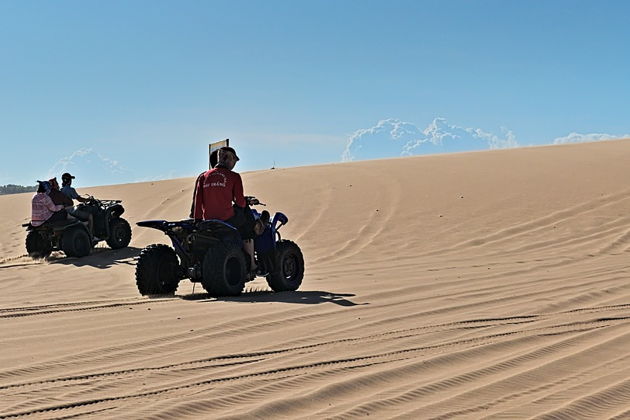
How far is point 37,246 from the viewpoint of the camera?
13023 millimetres

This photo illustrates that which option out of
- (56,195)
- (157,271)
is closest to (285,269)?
(157,271)

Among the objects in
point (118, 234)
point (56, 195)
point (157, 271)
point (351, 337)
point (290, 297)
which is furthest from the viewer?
point (118, 234)

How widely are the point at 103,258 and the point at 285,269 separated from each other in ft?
19.3

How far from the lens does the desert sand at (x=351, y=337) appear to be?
11.6 feet

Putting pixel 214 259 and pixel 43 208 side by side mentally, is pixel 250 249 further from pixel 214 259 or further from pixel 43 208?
pixel 43 208

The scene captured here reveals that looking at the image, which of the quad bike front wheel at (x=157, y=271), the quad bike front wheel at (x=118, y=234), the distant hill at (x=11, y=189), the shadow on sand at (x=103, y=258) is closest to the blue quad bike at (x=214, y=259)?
the quad bike front wheel at (x=157, y=271)

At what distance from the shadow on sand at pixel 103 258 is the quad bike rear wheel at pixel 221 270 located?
5.02 metres

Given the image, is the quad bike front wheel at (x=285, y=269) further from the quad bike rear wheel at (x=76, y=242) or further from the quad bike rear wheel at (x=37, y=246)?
the quad bike rear wheel at (x=37, y=246)

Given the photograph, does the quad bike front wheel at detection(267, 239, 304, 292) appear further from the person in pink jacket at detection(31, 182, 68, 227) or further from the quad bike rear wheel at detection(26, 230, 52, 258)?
the quad bike rear wheel at detection(26, 230, 52, 258)

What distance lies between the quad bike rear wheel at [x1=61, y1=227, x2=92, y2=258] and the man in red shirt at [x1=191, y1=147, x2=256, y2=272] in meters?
5.81

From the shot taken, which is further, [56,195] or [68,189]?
[68,189]

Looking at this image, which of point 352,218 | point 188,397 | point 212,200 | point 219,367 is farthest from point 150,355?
point 352,218

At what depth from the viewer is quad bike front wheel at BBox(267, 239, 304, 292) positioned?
7789 millimetres

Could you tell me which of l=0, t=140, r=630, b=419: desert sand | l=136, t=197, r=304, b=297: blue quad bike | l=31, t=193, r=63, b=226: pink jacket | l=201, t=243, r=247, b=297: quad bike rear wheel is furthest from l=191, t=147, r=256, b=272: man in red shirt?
l=31, t=193, r=63, b=226: pink jacket
